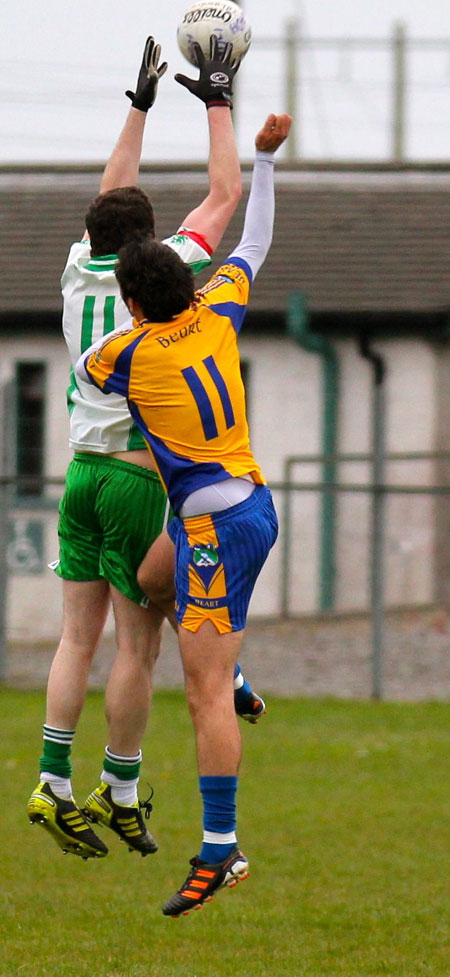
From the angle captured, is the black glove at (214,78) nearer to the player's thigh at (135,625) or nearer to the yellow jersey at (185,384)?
the yellow jersey at (185,384)

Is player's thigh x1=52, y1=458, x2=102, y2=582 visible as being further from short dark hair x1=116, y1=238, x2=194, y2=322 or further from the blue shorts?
short dark hair x1=116, y1=238, x2=194, y2=322

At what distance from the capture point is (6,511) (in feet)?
53.3

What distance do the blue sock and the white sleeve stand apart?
1.85 metres

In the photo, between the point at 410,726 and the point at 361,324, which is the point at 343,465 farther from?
the point at 410,726

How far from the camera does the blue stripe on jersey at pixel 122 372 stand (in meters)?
5.50

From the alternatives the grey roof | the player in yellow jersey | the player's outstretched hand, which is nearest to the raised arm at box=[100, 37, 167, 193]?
the player's outstretched hand

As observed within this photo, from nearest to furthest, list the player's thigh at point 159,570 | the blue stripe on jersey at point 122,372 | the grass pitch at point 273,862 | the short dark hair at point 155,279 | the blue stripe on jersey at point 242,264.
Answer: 1. the short dark hair at point 155,279
2. the blue stripe on jersey at point 122,372
3. the blue stripe on jersey at point 242,264
4. the player's thigh at point 159,570
5. the grass pitch at point 273,862

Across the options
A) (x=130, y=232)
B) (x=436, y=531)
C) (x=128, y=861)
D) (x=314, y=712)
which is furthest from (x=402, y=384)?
(x=130, y=232)

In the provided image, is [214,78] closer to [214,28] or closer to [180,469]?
[214,28]

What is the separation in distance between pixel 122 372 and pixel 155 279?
13.6 inches

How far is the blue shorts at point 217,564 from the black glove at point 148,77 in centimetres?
169

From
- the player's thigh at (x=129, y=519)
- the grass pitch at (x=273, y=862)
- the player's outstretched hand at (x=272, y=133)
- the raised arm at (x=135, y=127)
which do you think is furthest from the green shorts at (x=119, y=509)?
the grass pitch at (x=273, y=862)

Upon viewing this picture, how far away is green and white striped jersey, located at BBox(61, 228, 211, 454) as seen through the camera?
19.6 ft

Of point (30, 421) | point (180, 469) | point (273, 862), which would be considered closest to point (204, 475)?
point (180, 469)
